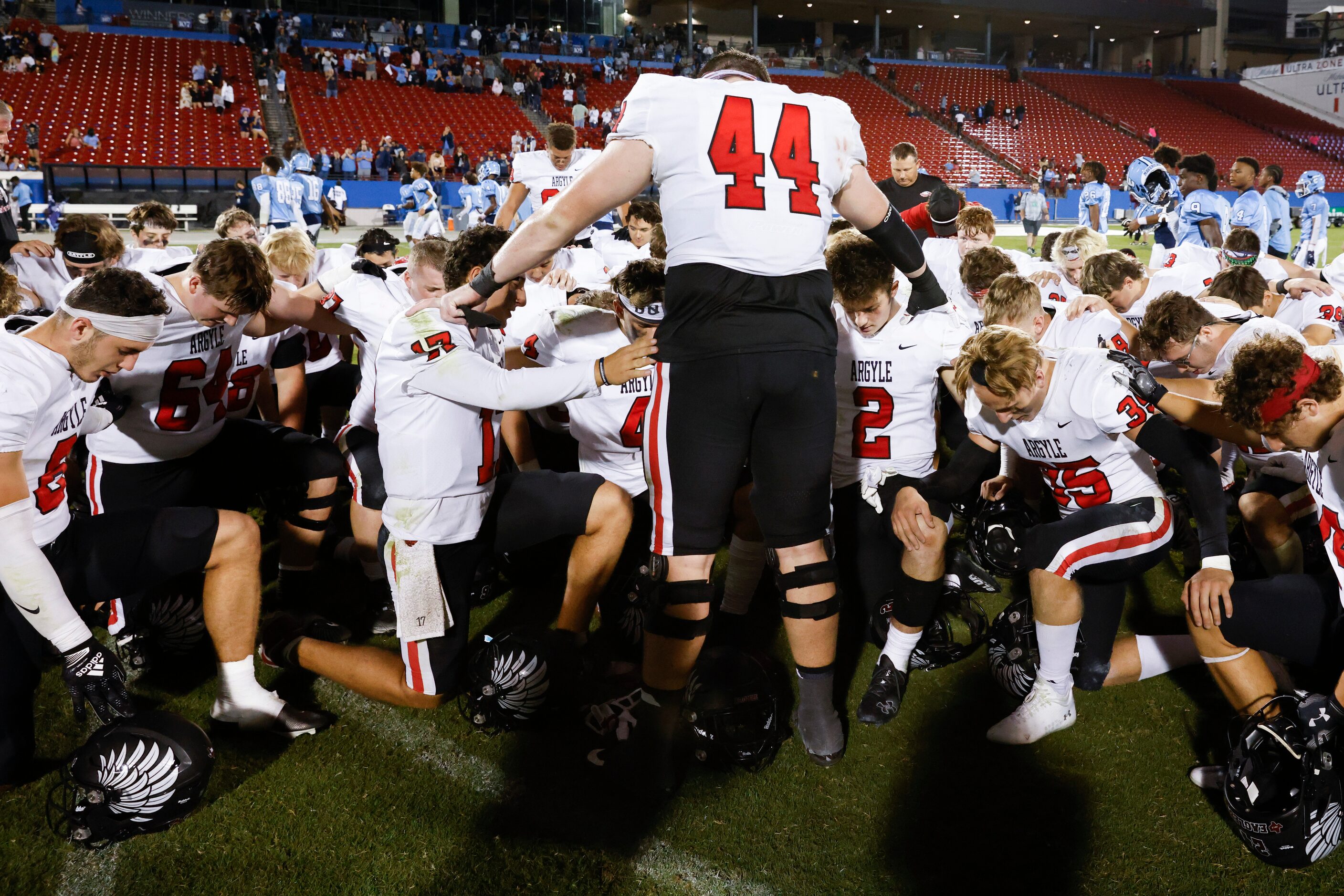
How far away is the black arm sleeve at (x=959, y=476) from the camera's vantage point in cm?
367

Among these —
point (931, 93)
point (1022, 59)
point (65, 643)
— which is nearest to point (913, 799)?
point (65, 643)

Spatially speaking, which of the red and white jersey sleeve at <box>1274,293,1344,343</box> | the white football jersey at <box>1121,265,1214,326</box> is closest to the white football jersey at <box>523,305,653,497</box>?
the white football jersey at <box>1121,265,1214,326</box>

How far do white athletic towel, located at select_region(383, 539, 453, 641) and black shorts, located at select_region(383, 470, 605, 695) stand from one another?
0.04m

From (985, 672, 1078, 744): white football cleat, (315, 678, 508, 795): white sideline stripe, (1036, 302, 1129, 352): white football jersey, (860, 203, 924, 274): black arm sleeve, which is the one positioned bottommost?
(315, 678, 508, 795): white sideline stripe

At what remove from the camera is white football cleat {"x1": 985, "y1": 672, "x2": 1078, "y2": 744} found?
3.33m

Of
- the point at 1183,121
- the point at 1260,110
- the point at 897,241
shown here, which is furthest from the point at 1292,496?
the point at 1260,110

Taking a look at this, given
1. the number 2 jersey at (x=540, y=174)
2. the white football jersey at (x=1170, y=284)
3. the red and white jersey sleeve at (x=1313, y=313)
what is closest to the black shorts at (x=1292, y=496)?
the red and white jersey sleeve at (x=1313, y=313)

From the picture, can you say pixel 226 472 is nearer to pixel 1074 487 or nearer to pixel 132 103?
pixel 1074 487

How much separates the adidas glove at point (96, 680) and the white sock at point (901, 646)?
253 centimetres

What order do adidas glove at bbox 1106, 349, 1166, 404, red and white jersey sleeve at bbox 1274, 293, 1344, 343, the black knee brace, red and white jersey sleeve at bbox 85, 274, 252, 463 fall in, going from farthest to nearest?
red and white jersey sleeve at bbox 1274, 293, 1344, 343
red and white jersey sleeve at bbox 85, 274, 252, 463
adidas glove at bbox 1106, 349, 1166, 404
the black knee brace

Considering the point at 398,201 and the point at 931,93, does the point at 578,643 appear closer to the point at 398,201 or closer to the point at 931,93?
the point at 398,201

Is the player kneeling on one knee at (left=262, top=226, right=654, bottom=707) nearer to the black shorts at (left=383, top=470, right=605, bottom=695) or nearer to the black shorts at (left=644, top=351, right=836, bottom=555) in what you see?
the black shorts at (left=383, top=470, right=605, bottom=695)

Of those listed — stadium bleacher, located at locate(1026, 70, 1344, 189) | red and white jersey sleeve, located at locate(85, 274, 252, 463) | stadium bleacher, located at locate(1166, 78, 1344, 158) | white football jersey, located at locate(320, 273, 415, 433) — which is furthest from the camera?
stadium bleacher, located at locate(1166, 78, 1344, 158)

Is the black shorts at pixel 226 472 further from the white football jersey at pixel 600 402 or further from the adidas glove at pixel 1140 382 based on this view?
the adidas glove at pixel 1140 382
